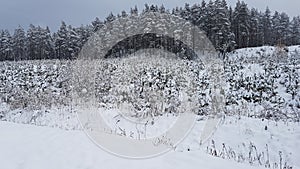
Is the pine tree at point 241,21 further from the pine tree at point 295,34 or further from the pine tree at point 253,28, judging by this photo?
the pine tree at point 295,34

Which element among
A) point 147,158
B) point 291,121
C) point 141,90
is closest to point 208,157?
point 147,158

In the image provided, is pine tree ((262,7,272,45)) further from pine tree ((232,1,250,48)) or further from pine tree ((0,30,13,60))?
pine tree ((0,30,13,60))

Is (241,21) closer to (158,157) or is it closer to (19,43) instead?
(19,43)

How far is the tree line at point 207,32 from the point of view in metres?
36.9

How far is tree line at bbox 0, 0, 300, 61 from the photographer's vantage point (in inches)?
1454

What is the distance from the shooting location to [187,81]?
540 inches

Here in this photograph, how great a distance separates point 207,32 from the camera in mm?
38375

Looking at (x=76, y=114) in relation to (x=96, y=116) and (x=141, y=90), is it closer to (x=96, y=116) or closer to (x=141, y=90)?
(x=96, y=116)

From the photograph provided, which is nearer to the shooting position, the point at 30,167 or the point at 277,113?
the point at 30,167

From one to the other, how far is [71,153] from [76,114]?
549 cm

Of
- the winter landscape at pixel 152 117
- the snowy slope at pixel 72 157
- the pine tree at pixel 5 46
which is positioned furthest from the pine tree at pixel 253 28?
the snowy slope at pixel 72 157

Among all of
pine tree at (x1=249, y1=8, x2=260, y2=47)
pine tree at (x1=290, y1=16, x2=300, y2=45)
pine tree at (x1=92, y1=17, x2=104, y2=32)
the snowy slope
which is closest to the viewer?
the snowy slope

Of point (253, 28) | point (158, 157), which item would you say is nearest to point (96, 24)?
point (253, 28)

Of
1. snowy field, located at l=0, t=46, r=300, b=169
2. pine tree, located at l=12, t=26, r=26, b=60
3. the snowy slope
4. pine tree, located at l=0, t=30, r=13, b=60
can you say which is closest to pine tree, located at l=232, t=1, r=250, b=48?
snowy field, located at l=0, t=46, r=300, b=169
